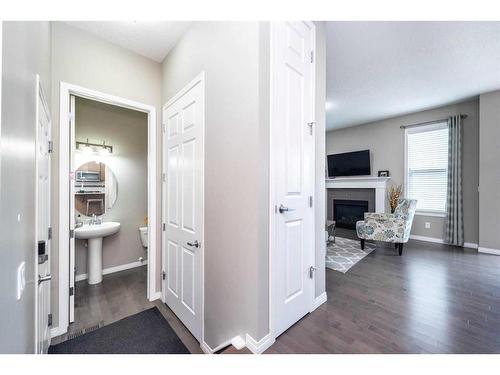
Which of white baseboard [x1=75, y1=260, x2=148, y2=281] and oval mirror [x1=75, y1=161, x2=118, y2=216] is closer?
white baseboard [x1=75, y1=260, x2=148, y2=281]

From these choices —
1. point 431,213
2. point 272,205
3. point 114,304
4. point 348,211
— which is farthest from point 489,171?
point 114,304

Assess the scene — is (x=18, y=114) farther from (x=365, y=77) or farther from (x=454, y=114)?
(x=454, y=114)

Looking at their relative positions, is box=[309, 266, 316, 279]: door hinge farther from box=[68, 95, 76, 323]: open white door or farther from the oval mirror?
the oval mirror

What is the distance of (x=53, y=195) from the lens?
6.09ft

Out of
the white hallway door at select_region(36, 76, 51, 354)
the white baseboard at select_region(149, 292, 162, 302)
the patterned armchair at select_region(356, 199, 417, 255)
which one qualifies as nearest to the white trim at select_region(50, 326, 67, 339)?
the white hallway door at select_region(36, 76, 51, 354)

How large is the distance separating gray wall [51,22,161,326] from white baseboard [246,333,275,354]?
5.11ft

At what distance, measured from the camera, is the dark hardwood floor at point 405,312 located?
1.42 metres

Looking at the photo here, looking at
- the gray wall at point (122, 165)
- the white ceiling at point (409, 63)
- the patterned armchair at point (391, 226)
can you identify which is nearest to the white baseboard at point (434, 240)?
the patterned armchair at point (391, 226)

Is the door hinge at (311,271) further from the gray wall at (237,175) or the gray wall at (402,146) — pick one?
the gray wall at (402,146)

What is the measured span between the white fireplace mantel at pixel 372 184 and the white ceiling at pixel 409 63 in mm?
1627

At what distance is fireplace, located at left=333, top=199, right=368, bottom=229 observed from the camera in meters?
5.32

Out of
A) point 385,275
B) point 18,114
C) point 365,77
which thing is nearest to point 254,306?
point 18,114

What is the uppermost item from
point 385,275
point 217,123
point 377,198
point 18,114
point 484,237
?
point 217,123
